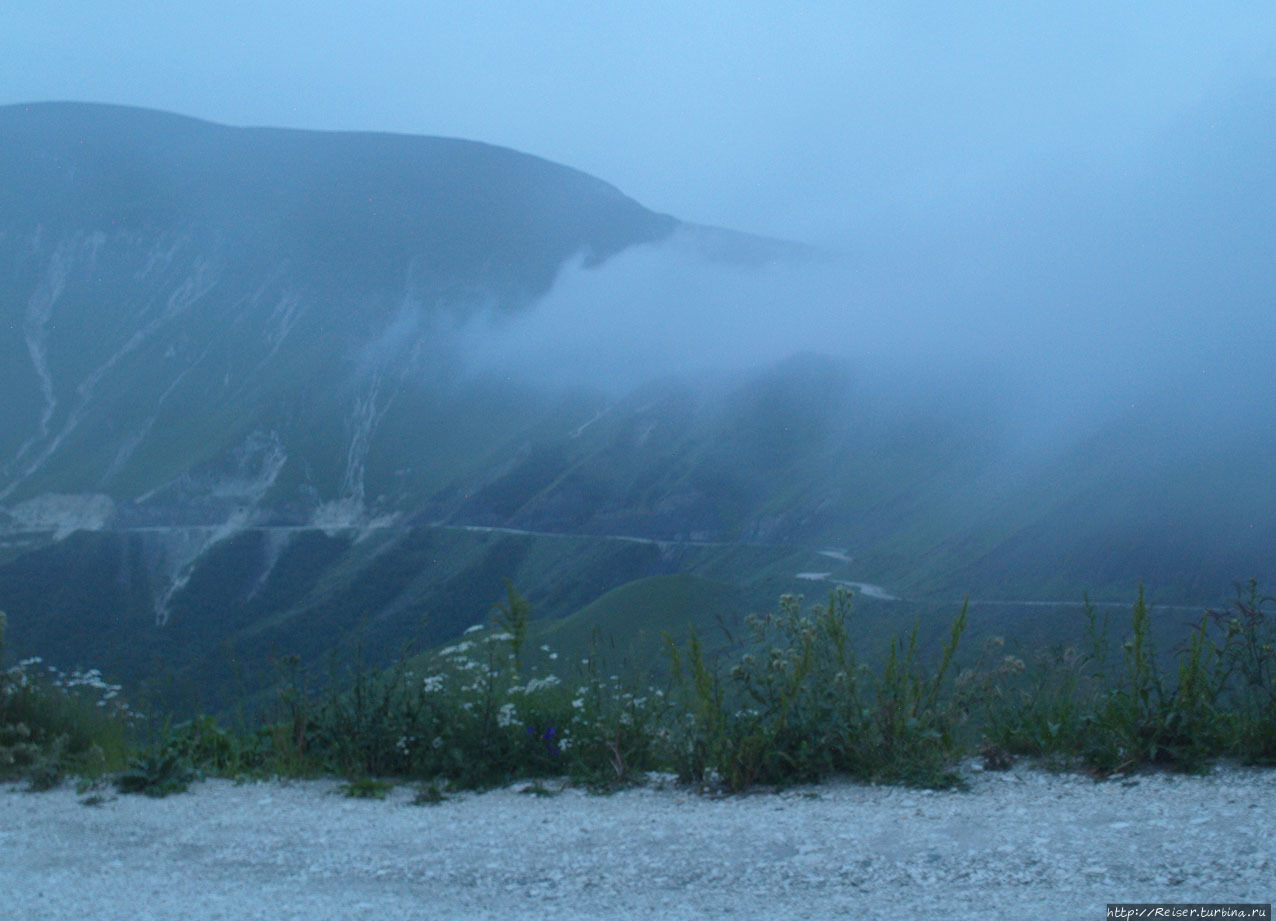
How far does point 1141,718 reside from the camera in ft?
16.6

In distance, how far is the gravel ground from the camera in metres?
3.64

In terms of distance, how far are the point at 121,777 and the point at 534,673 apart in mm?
2545

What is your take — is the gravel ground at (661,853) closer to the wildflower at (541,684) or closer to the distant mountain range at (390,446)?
the wildflower at (541,684)

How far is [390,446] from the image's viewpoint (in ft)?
245

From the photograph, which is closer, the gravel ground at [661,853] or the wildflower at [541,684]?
the gravel ground at [661,853]

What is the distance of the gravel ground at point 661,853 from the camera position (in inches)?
143

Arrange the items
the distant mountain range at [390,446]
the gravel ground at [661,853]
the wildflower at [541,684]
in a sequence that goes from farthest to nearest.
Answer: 1. the distant mountain range at [390,446]
2. the wildflower at [541,684]
3. the gravel ground at [661,853]

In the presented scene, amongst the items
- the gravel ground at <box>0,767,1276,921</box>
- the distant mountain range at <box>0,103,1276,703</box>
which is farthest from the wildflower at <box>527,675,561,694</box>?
the distant mountain range at <box>0,103,1276,703</box>

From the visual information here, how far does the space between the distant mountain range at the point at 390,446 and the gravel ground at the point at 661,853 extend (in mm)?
2366

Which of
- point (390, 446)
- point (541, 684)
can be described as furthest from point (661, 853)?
point (390, 446)

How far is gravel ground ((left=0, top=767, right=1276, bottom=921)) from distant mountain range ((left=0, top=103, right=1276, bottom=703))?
2.37 metres

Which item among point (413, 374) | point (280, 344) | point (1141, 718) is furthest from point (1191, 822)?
point (280, 344)

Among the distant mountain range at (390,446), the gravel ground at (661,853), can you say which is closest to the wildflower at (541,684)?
the gravel ground at (661,853)

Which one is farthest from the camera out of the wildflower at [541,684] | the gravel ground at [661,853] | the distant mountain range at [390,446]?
the distant mountain range at [390,446]
